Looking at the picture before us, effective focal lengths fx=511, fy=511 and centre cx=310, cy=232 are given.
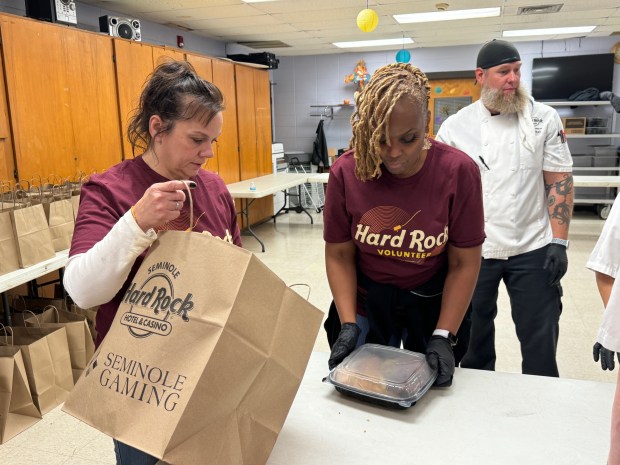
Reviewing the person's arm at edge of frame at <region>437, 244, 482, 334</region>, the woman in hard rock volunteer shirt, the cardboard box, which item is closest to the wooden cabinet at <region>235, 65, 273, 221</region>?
the cardboard box

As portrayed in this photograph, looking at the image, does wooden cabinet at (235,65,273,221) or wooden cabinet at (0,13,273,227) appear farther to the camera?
wooden cabinet at (235,65,273,221)

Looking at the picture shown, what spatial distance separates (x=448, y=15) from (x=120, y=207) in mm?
5837

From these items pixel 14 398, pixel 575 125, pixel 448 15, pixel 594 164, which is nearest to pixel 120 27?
pixel 14 398

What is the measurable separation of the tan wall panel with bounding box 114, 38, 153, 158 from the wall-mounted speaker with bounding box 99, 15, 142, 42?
12cm

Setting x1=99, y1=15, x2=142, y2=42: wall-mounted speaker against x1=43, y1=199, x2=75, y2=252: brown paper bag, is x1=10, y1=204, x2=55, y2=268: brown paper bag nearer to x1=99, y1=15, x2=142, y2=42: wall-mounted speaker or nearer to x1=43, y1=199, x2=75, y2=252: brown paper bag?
x1=43, y1=199, x2=75, y2=252: brown paper bag

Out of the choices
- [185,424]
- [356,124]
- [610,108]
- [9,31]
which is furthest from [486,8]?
[185,424]

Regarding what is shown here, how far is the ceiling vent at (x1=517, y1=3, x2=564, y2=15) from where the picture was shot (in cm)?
561

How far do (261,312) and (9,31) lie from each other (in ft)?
11.6

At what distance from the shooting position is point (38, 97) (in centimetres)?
373

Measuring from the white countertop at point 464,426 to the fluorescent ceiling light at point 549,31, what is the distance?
7.18 meters

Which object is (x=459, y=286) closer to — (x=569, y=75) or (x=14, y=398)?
(x=14, y=398)

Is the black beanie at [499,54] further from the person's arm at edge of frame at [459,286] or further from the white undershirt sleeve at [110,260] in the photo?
the white undershirt sleeve at [110,260]

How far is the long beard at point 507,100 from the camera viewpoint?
215 centimetres

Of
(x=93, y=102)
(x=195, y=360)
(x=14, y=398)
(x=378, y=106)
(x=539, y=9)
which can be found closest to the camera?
(x=195, y=360)
